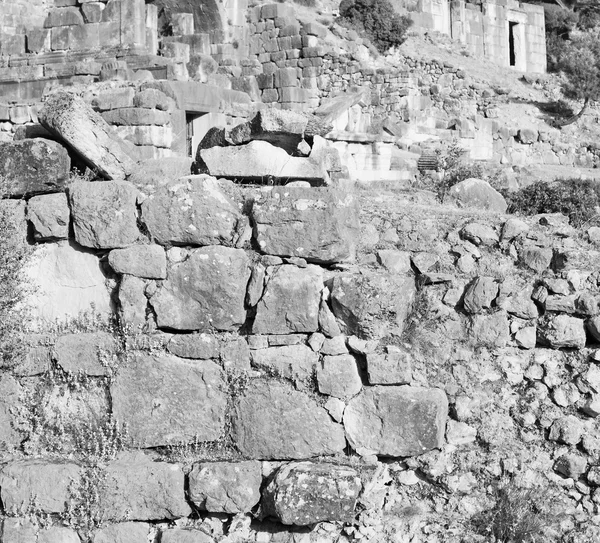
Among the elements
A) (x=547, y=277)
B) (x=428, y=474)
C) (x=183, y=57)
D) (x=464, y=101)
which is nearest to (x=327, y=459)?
(x=428, y=474)

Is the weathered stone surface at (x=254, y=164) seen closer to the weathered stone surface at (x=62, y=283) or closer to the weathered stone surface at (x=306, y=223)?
the weathered stone surface at (x=306, y=223)

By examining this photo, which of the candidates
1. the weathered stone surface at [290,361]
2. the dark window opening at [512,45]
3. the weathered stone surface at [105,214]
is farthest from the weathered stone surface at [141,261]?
the dark window opening at [512,45]

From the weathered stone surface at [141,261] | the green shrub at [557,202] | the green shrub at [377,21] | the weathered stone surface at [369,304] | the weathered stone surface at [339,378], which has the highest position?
the green shrub at [377,21]

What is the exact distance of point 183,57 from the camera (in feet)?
61.0

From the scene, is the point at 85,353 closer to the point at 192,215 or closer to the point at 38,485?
the point at 38,485

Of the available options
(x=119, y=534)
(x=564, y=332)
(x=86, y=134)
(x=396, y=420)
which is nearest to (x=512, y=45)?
(x=86, y=134)

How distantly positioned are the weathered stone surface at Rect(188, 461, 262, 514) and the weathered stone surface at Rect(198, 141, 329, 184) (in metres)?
2.09

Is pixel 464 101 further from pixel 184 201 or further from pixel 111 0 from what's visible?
pixel 184 201

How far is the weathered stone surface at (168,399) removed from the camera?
243 inches

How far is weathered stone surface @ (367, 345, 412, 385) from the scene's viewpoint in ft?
19.6

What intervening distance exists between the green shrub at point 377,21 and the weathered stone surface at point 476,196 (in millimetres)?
23004

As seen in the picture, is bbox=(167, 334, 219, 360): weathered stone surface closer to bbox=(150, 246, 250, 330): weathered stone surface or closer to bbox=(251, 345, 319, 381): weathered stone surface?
bbox=(150, 246, 250, 330): weathered stone surface

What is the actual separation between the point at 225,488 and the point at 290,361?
0.91m

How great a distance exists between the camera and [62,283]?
21.6 ft
